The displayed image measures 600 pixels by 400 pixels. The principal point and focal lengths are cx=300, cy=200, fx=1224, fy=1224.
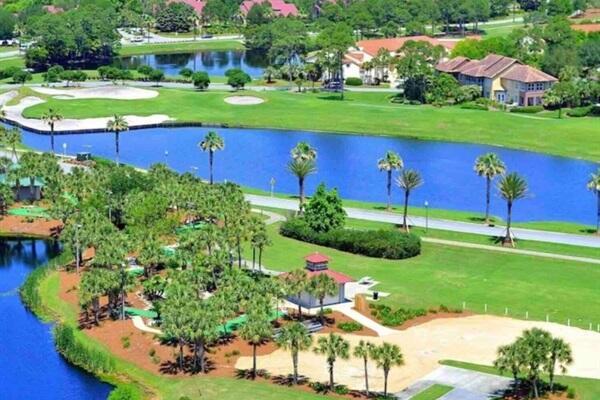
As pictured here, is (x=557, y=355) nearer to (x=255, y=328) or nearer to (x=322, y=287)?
(x=255, y=328)

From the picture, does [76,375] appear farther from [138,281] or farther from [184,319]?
[138,281]

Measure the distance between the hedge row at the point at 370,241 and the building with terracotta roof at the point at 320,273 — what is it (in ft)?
31.5

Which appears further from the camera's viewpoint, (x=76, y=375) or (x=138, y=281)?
(x=138, y=281)

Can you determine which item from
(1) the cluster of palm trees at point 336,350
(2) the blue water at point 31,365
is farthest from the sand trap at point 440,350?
(2) the blue water at point 31,365

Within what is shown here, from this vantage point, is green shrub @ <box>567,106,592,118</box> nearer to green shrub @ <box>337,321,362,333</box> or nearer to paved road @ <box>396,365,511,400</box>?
green shrub @ <box>337,321,362,333</box>

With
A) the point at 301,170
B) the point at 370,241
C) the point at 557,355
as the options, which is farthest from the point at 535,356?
the point at 301,170

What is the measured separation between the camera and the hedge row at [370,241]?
118 metres

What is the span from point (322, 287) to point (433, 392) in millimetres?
16553

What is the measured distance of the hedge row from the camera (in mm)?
118500

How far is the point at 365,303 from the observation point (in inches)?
4085

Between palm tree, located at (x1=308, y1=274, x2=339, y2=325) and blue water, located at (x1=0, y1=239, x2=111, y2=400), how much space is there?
61.3 feet

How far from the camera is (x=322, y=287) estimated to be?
322 feet

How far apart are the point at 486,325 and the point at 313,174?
66.9m

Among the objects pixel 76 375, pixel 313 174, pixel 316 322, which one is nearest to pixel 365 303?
pixel 316 322
